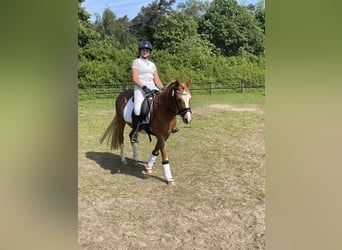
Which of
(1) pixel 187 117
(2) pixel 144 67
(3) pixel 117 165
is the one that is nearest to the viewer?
(1) pixel 187 117

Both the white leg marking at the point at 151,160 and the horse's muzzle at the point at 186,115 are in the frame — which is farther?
the white leg marking at the point at 151,160

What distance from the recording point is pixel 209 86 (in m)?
1.69

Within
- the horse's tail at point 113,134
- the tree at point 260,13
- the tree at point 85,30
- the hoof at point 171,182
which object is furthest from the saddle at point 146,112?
the tree at point 260,13

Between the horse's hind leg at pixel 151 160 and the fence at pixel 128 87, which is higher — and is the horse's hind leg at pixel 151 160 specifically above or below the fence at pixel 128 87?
below

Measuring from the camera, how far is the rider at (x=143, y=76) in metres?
1.64

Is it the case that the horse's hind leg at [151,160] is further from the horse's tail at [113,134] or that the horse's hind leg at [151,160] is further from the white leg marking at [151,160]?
the horse's tail at [113,134]

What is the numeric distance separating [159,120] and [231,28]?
1.70 ft

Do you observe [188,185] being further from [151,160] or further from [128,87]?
[128,87]

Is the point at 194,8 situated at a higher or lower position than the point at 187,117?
higher

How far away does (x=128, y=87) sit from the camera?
170 cm

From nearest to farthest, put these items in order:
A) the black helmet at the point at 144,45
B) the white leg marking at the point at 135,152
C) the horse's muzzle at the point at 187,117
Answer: the horse's muzzle at the point at 187,117 < the black helmet at the point at 144,45 < the white leg marking at the point at 135,152

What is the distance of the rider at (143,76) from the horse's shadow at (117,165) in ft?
0.75

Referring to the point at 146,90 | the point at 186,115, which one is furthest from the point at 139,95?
the point at 186,115
